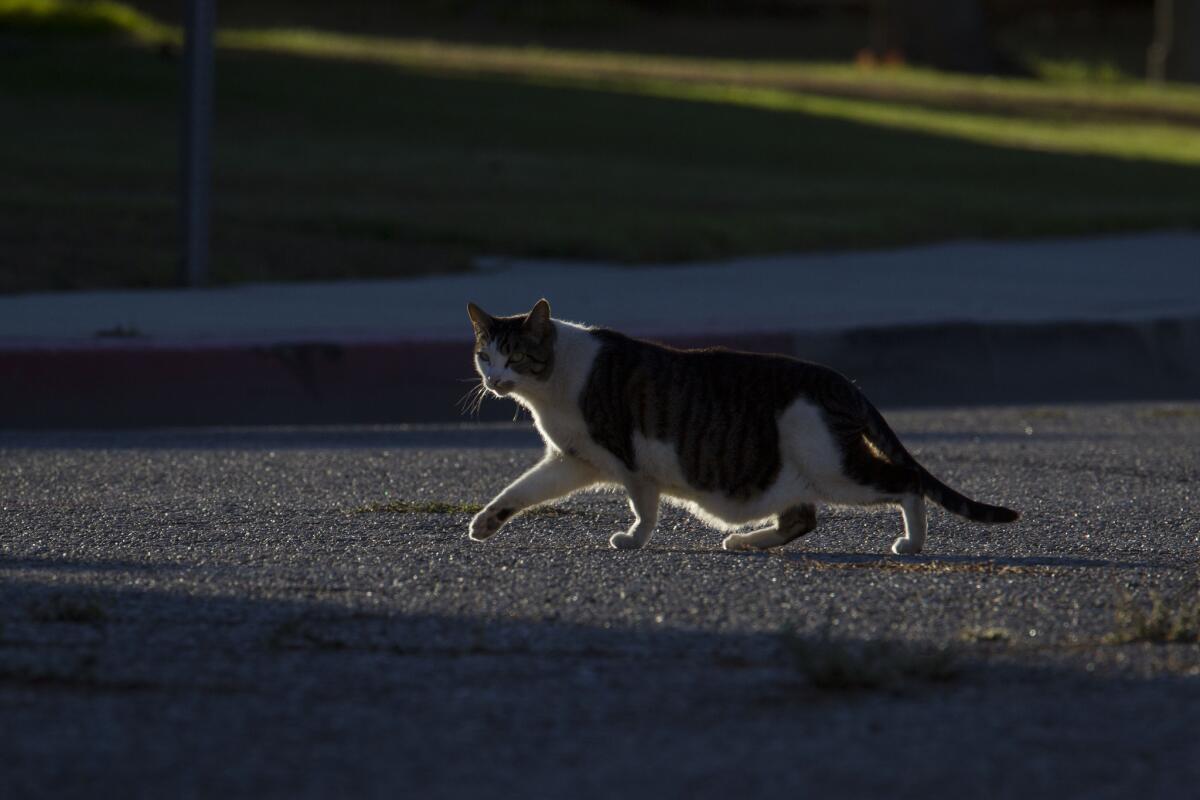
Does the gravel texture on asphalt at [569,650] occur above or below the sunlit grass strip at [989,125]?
above

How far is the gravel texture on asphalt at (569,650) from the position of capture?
3.58m

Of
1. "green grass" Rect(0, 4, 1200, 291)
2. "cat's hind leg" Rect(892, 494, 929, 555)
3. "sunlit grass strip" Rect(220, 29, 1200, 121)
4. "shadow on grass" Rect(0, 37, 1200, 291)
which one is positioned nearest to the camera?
"cat's hind leg" Rect(892, 494, 929, 555)

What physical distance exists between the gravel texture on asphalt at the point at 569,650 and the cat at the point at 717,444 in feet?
0.51

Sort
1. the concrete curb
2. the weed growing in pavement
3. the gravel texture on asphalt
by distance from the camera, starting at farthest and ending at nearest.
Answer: the concrete curb < the weed growing in pavement < the gravel texture on asphalt

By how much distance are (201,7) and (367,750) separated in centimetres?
802

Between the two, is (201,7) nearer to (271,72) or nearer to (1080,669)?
(1080,669)

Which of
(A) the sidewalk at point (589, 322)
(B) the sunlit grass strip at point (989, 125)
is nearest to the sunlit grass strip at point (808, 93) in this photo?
(B) the sunlit grass strip at point (989, 125)

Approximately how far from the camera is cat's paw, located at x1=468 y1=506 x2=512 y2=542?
19.6 ft

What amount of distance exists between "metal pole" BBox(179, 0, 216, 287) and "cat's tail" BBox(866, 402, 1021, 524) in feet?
19.2

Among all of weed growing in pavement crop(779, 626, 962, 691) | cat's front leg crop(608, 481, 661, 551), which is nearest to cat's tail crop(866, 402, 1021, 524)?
cat's front leg crop(608, 481, 661, 551)

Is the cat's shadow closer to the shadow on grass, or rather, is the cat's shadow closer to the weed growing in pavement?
the weed growing in pavement

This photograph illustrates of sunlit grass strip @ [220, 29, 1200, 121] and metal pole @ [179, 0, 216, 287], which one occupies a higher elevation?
metal pole @ [179, 0, 216, 287]

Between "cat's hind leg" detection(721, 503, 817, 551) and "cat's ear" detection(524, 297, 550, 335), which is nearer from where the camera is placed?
"cat's hind leg" detection(721, 503, 817, 551)

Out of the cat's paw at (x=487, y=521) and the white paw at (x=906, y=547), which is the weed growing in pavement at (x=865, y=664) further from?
the cat's paw at (x=487, y=521)
